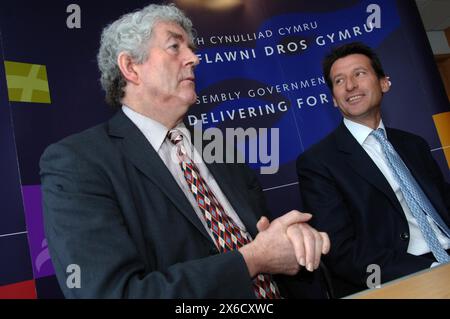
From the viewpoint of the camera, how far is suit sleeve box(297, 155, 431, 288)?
65.9 inches

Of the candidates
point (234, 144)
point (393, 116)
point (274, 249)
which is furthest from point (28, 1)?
point (393, 116)

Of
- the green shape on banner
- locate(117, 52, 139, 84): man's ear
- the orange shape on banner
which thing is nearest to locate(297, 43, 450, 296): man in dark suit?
the orange shape on banner

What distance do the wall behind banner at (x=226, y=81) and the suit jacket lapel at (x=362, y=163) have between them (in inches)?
23.6

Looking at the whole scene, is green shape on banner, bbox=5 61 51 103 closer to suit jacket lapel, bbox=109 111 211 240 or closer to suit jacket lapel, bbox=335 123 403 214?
suit jacket lapel, bbox=109 111 211 240

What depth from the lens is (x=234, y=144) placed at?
252 centimetres

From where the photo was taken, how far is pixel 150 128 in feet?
4.92

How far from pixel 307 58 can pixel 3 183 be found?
2.18 metres

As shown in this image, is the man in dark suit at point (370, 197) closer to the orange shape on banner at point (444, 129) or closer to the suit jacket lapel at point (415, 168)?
the suit jacket lapel at point (415, 168)

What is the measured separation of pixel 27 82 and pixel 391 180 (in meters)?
2.00

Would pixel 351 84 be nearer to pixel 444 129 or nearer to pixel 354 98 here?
pixel 354 98

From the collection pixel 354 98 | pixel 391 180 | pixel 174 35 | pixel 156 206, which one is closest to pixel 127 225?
pixel 156 206

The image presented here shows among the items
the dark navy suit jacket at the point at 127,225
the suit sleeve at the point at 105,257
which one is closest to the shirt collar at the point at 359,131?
the dark navy suit jacket at the point at 127,225
